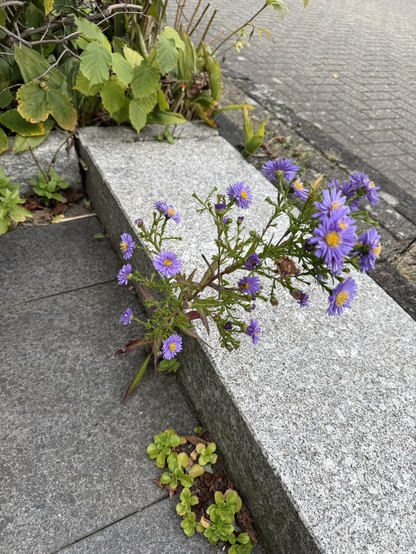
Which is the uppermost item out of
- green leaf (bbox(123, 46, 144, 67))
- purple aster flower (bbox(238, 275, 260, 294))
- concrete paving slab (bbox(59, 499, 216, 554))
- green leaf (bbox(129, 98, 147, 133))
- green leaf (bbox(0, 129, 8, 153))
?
green leaf (bbox(123, 46, 144, 67))

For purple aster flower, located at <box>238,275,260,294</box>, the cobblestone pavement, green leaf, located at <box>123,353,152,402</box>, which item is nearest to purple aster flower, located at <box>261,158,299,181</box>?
purple aster flower, located at <box>238,275,260,294</box>

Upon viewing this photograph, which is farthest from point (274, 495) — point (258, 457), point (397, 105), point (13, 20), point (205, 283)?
point (397, 105)

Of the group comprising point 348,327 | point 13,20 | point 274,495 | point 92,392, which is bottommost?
point 92,392

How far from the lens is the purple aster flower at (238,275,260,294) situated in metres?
1.28

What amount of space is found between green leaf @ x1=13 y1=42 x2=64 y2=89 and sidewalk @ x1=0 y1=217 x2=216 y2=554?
867mm

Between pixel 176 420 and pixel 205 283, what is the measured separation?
60 cm

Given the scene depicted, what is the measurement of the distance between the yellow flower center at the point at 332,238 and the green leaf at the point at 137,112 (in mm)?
1706

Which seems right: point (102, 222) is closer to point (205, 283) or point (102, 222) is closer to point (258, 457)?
point (205, 283)

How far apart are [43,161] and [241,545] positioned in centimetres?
214

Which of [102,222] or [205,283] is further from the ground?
[205,283]

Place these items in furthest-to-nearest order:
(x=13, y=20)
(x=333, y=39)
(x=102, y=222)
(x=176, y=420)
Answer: (x=333, y=39)
(x=102, y=222)
(x=13, y=20)
(x=176, y=420)

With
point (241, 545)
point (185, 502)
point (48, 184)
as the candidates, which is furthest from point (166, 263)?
point (48, 184)

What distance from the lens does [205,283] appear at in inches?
57.5

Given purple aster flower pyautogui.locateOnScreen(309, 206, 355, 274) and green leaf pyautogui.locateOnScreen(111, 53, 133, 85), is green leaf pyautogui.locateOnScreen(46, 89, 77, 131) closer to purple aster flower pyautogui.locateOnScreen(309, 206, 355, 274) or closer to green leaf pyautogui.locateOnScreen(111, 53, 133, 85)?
green leaf pyautogui.locateOnScreen(111, 53, 133, 85)
